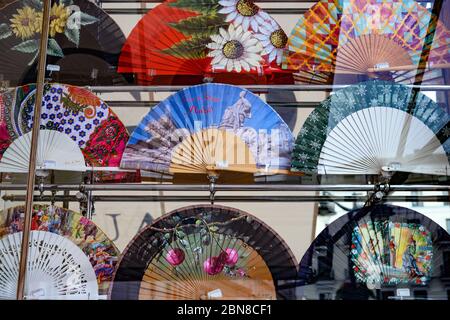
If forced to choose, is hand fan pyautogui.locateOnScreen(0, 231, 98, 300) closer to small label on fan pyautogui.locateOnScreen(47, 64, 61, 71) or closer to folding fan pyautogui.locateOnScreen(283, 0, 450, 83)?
small label on fan pyautogui.locateOnScreen(47, 64, 61, 71)

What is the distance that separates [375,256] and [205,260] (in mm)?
638

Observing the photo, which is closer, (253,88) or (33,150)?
(33,150)

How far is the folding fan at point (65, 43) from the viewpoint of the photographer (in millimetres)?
2912

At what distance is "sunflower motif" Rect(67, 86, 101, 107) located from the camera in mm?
2922

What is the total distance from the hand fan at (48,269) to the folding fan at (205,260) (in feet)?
0.43

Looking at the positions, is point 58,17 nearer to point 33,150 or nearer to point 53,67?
point 53,67

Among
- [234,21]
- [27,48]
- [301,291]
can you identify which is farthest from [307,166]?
[27,48]

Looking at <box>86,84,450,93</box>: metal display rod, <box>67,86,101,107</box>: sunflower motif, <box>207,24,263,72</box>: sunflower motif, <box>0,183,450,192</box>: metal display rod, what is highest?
<box>207,24,263,72</box>: sunflower motif

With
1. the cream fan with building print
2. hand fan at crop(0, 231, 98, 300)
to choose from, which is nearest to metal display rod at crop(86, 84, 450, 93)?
the cream fan with building print

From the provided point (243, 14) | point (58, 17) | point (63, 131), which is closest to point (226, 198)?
point (63, 131)

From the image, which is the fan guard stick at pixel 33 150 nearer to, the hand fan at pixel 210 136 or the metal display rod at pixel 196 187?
the metal display rod at pixel 196 187

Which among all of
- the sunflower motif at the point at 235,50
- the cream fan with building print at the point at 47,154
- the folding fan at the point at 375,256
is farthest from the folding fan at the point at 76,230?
the sunflower motif at the point at 235,50

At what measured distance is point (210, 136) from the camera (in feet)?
9.32

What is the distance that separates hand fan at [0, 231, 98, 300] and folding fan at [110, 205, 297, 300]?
13 centimetres
